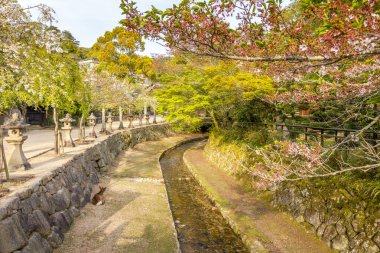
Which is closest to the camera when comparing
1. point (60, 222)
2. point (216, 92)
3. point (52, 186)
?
point (60, 222)

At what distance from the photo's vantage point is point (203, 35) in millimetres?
4383

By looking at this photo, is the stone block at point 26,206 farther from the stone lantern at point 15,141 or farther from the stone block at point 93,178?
the stone block at point 93,178

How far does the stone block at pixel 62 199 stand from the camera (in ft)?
26.5

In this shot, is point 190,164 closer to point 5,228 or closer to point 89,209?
point 89,209

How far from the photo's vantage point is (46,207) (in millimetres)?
7336

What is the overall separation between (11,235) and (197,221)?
641 cm

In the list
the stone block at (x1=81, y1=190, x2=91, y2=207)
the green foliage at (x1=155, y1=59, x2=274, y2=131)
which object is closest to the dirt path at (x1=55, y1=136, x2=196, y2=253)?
the stone block at (x1=81, y1=190, x2=91, y2=207)

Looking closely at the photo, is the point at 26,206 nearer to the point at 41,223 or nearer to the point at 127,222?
the point at 41,223

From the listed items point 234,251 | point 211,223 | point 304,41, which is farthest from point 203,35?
point 211,223

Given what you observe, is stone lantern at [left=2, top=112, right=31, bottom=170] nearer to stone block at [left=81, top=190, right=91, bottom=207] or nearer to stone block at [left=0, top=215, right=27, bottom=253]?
stone block at [left=81, top=190, right=91, bottom=207]

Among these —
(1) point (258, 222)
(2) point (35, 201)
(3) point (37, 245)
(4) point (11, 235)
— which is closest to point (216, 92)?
(1) point (258, 222)

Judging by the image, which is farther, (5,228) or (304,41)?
(5,228)

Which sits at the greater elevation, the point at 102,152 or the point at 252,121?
the point at 252,121

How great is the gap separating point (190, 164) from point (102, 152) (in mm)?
5937
